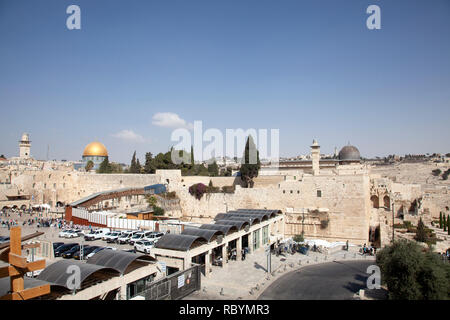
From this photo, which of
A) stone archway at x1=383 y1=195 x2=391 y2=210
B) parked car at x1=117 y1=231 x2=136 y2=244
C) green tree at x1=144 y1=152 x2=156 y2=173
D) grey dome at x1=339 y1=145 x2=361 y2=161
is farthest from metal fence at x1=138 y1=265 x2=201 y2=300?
green tree at x1=144 y1=152 x2=156 y2=173

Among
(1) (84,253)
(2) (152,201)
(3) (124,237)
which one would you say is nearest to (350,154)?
(2) (152,201)

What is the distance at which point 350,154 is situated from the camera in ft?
139

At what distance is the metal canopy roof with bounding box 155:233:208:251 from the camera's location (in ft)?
47.6

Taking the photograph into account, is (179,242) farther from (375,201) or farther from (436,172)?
(436,172)

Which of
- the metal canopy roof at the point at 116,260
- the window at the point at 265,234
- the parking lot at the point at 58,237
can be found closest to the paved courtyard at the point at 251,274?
the window at the point at 265,234

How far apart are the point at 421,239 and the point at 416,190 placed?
14.3 metres

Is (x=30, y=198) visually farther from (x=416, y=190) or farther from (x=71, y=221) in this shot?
(x=416, y=190)

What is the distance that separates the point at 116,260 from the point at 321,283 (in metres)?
10.2

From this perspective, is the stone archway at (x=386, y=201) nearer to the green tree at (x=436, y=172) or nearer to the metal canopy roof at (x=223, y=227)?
the metal canopy roof at (x=223, y=227)

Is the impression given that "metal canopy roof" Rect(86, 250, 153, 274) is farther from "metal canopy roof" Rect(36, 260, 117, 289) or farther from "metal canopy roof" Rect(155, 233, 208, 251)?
"metal canopy roof" Rect(155, 233, 208, 251)

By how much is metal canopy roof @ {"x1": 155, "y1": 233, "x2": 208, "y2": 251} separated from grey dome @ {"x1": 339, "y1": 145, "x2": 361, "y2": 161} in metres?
32.8

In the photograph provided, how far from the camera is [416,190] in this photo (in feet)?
113

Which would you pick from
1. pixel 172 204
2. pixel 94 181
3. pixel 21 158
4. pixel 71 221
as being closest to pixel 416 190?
pixel 172 204
